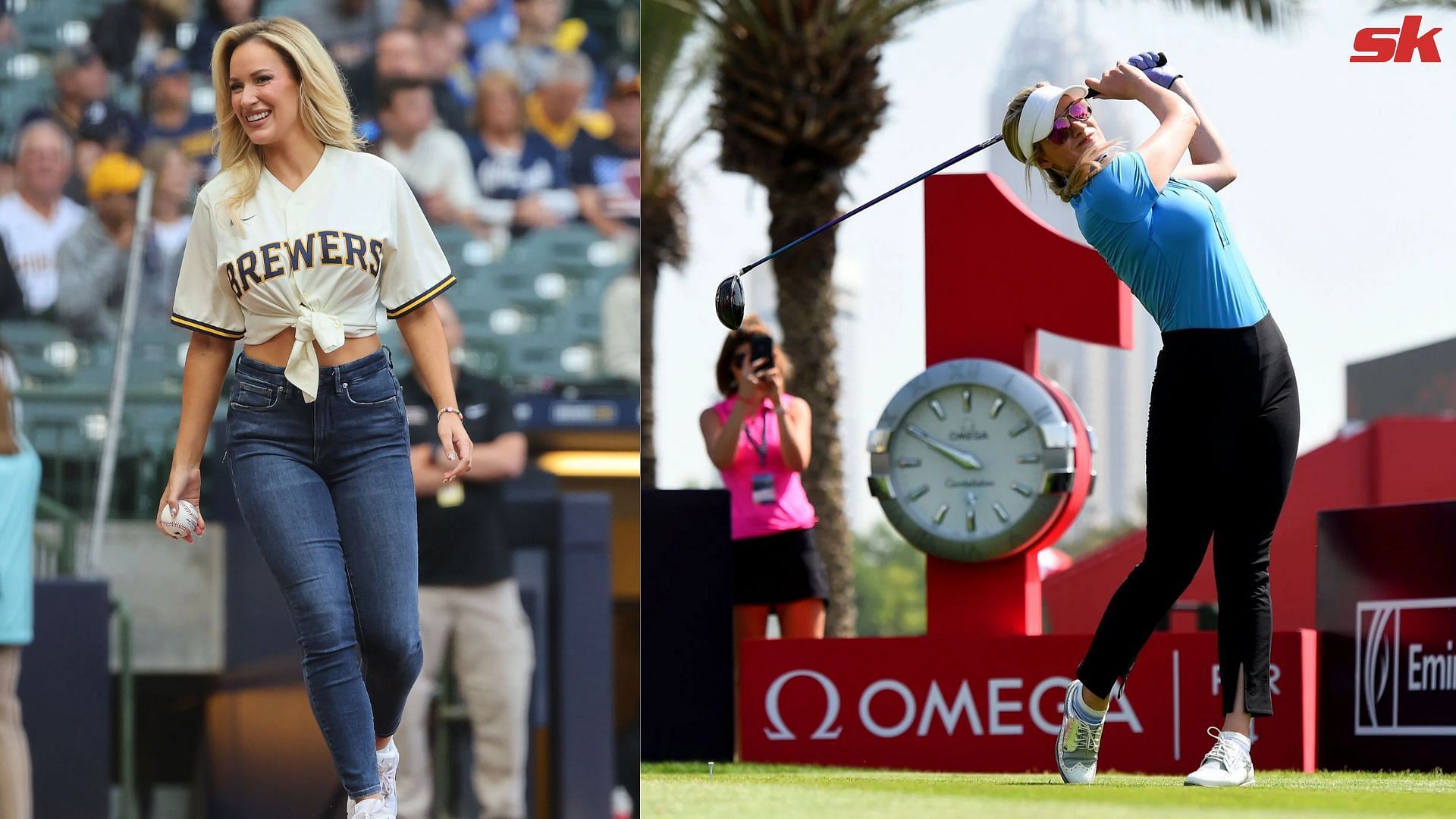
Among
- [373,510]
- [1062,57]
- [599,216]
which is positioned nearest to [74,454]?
[373,510]

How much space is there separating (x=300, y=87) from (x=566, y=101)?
2.35ft

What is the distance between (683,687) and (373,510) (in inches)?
119

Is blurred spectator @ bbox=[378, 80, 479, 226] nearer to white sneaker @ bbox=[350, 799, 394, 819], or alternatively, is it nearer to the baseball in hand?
the baseball in hand

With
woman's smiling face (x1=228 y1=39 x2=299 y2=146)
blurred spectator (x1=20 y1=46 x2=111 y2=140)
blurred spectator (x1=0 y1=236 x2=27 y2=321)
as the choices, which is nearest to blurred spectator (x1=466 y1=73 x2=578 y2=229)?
woman's smiling face (x1=228 y1=39 x2=299 y2=146)

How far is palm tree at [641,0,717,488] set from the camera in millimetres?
16391

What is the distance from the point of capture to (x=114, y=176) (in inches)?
194

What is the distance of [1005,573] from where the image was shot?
8.32 meters

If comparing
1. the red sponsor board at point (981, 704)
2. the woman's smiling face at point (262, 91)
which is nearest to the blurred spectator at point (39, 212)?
the woman's smiling face at point (262, 91)

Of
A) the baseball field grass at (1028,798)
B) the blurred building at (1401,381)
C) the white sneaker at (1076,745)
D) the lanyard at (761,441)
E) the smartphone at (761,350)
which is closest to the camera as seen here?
the baseball field grass at (1028,798)

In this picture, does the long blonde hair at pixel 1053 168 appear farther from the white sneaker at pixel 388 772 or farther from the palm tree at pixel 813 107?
the palm tree at pixel 813 107

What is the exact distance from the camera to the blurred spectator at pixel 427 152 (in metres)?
4.92

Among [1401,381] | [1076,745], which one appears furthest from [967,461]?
[1401,381]

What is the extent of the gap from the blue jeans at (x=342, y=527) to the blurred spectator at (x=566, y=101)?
78 cm

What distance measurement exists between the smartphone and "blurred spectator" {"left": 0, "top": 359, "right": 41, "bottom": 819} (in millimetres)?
3597
